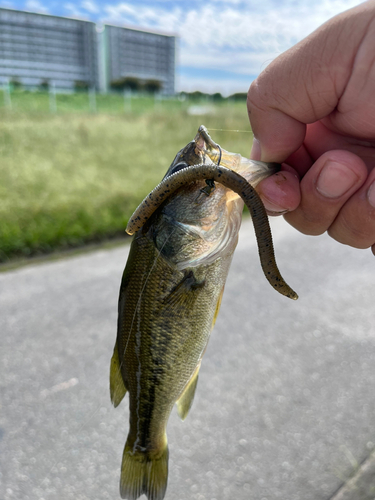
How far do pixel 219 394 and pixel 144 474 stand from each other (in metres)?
1.93

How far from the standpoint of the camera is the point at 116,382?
137 cm

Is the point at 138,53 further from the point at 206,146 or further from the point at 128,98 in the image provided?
the point at 206,146

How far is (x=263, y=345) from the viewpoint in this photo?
12.6 feet

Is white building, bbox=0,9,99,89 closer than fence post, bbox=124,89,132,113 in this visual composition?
No

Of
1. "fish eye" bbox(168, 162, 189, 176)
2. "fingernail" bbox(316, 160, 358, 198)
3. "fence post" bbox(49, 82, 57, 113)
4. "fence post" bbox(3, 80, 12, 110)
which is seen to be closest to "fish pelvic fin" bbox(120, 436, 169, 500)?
"fish eye" bbox(168, 162, 189, 176)

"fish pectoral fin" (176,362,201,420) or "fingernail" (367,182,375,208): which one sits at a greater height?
"fingernail" (367,182,375,208)

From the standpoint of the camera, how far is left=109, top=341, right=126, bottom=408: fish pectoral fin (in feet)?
4.45

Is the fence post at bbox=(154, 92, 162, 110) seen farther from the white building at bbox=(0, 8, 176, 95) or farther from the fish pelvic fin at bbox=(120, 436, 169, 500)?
the fish pelvic fin at bbox=(120, 436, 169, 500)

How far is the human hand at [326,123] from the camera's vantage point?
4.40 ft

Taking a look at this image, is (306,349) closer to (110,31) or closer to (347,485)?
(347,485)

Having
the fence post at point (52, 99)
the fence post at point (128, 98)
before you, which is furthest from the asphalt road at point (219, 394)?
the fence post at point (128, 98)

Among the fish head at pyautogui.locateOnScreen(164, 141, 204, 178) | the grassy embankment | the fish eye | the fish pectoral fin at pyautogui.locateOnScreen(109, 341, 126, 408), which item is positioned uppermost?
the fish head at pyautogui.locateOnScreen(164, 141, 204, 178)

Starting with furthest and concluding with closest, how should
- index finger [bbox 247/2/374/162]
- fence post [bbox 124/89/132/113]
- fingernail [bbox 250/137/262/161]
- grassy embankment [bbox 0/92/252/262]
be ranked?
fence post [bbox 124/89/132/113] < grassy embankment [bbox 0/92/252/262] < fingernail [bbox 250/137/262/161] < index finger [bbox 247/2/374/162]

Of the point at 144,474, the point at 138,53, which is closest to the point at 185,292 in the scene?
the point at 144,474
